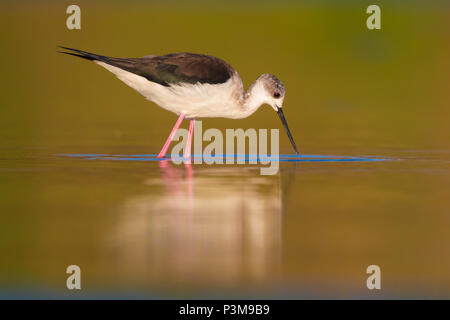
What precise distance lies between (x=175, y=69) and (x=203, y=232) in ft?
16.7

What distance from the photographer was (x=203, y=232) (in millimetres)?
7051

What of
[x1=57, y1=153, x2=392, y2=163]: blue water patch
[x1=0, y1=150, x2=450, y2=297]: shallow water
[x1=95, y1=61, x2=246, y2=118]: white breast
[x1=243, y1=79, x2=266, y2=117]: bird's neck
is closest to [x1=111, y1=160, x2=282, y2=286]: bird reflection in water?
[x1=0, y1=150, x2=450, y2=297]: shallow water

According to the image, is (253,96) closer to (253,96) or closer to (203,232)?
(253,96)

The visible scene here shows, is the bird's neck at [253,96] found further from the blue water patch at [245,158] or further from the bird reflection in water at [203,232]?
the bird reflection in water at [203,232]

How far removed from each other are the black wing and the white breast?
64mm

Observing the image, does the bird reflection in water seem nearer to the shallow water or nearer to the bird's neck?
the shallow water

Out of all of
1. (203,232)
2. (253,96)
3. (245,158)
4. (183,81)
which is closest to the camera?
(203,232)

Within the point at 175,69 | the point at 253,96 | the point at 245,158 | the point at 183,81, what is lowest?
the point at 245,158

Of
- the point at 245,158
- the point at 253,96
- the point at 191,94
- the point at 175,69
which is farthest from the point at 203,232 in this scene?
the point at 253,96

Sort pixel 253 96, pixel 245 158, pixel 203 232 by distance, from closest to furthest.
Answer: pixel 203 232, pixel 245 158, pixel 253 96

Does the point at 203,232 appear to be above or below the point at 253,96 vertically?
below

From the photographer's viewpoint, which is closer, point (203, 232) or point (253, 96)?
point (203, 232)

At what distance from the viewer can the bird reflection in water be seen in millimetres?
6039

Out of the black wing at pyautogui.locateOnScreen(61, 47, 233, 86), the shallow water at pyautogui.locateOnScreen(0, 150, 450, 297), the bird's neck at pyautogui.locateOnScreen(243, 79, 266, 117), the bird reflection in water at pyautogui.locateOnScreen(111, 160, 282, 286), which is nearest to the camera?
the shallow water at pyautogui.locateOnScreen(0, 150, 450, 297)
